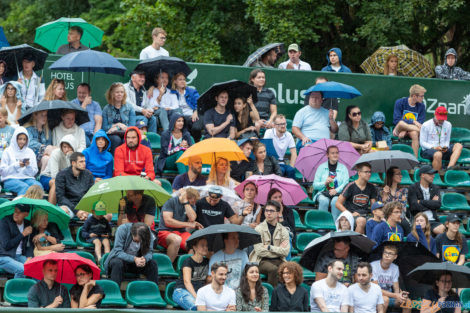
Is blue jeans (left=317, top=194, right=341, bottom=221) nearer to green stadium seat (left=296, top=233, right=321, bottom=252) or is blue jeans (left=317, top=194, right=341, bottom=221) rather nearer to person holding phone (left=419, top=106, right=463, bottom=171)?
green stadium seat (left=296, top=233, right=321, bottom=252)

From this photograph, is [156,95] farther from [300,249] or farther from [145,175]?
[300,249]

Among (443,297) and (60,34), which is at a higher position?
(60,34)

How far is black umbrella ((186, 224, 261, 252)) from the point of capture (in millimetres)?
11312

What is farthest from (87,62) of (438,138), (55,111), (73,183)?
(438,138)

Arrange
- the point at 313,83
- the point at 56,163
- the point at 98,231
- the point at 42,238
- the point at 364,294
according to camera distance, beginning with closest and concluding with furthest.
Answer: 1. the point at 364,294
2. the point at 42,238
3. the point at 98,231
4. the point at 56,163
5. the point at 313,83

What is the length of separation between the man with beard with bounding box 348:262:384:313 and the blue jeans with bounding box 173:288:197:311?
1786mm

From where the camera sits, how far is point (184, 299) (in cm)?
1113

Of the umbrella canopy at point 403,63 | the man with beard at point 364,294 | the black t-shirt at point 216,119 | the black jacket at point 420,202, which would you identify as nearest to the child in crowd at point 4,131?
the black t-shirt at point 216,119

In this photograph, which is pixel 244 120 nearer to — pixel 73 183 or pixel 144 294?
pixel 73 183

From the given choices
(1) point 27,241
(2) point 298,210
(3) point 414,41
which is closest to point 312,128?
(2) point 298,210

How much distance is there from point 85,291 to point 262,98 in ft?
20.9

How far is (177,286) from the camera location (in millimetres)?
11367

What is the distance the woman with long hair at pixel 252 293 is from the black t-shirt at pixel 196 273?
1.93 ft

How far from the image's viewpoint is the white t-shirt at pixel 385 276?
1201 centimetres
